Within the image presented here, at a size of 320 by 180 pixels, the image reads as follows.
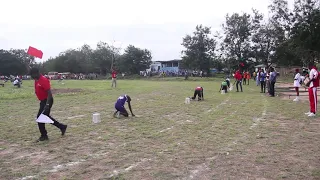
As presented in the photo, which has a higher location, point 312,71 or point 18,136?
point 312,71

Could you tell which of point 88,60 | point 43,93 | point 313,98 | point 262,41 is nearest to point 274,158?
point 43,93

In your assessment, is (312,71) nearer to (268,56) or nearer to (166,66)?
(268,56)

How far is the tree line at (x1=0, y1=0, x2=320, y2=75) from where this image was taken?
Result: 149 feet

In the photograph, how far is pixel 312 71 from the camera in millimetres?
11211

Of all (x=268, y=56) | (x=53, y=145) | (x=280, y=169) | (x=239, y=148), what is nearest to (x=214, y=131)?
(x=239, y=148)

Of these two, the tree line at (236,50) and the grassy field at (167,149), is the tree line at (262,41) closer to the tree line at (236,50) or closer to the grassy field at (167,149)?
the tree line at (236,50)

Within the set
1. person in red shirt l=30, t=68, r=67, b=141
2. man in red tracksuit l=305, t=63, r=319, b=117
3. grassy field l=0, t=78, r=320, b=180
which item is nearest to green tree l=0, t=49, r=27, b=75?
grassy field l=0, t=78, r=320, b=180

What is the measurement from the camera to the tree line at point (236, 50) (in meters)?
45.5

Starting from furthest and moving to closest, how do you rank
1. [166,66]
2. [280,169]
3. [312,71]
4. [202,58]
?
[166,66], [202,58], [312,71], [280,169]

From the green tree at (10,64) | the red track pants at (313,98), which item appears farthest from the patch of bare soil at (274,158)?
the green tree at (10,64)

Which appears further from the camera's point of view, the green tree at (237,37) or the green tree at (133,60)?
the green tree at (133,60)

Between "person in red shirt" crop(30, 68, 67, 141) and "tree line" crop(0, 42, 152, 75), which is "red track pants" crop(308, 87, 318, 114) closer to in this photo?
"person in red shirt" crop(30, 68, 67, 141)

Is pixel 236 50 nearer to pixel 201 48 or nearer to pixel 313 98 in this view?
pixel 201 48

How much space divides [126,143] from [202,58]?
6038 centimetres
